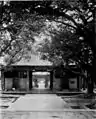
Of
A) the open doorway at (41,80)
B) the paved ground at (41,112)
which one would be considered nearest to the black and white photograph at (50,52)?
the paved ground at (41,112)

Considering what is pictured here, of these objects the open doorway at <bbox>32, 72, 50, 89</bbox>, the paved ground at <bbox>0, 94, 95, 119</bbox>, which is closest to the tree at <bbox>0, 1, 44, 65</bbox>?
the paved ground at <bbox>0, 94, 95, 119</bbox>

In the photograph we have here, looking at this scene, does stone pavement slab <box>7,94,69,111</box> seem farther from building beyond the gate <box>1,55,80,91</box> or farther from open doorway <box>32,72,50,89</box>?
open doorway <box>32,72,50,89</box>

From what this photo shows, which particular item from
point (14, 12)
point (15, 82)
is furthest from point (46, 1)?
point (15, 82)

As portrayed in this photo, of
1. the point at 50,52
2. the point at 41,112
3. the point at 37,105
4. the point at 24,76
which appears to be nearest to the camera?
the point at 41,112

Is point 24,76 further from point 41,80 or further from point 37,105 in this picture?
point 41,80

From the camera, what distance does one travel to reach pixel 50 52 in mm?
20531

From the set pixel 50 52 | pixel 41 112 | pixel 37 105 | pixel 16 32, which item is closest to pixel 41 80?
pixel 50 52

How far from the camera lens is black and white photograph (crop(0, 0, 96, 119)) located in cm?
857

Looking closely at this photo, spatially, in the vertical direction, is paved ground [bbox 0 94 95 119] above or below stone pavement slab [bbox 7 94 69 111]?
above

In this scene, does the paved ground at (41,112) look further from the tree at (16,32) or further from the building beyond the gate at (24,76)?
the building beyond the gate at (24,76)

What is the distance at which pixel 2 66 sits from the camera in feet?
81.7

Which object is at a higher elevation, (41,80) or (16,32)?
(16,32)

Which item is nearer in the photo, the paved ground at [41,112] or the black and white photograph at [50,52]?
the black and white photograph at [50,52]

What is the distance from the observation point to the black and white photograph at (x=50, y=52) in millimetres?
8570
